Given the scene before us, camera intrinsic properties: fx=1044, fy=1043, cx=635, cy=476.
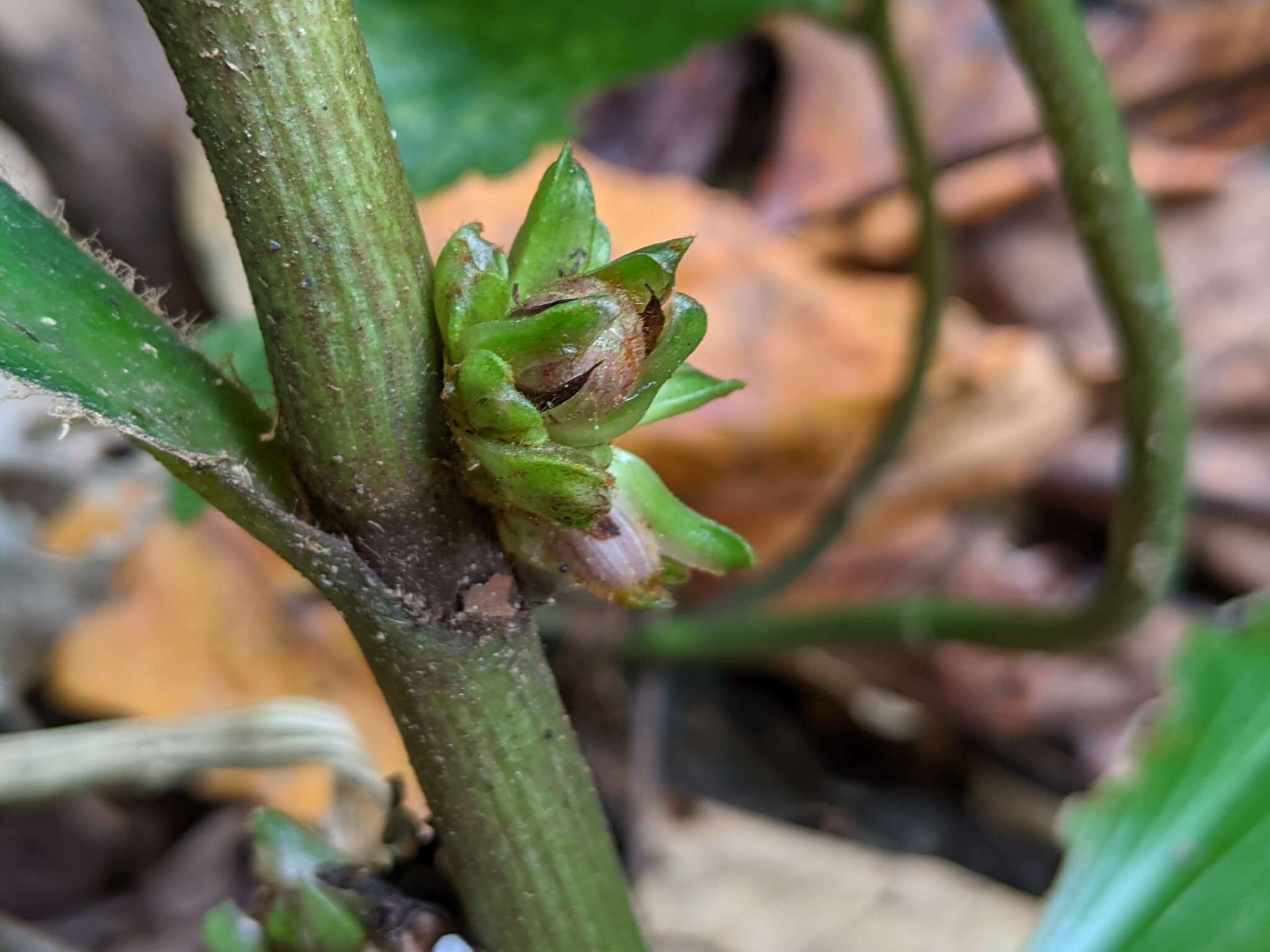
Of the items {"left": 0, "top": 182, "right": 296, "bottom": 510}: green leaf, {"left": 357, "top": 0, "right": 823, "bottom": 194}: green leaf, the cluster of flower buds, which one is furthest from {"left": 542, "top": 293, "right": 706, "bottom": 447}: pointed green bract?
{"left": 357, "top": 0, "right": 823, "bottom": 194}: green leaf

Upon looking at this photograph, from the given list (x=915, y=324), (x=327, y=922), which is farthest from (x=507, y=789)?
(x=915, y=324)

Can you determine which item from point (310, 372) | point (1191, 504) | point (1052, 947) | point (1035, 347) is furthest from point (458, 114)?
point (1191, 504)

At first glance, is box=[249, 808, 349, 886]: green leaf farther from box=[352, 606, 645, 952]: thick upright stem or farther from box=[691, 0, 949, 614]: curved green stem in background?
box=[691, 0, 949, 614]: curved green stem in background

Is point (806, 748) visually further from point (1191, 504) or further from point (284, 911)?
point (284, 911)

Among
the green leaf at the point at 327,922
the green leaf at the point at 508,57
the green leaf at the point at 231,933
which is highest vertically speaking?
the green leaf at the point at 508,57

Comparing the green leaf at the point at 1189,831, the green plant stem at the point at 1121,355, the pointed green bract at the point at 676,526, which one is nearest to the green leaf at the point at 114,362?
the pointed green bract at the point at 676,526

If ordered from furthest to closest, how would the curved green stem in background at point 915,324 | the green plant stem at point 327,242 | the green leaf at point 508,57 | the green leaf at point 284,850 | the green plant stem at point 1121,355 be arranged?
the curved green stem in background at point 915,324 → the green leaf at point 508,57 → the green plant stem at point 1121,355 → the green leaf at point 284,850 → the green plant stem at point 327,242

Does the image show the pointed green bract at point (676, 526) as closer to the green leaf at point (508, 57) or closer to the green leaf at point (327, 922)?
the green leaf at point (327, 922)

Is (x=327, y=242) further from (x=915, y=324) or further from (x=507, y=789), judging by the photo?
(x=915, y=324)
